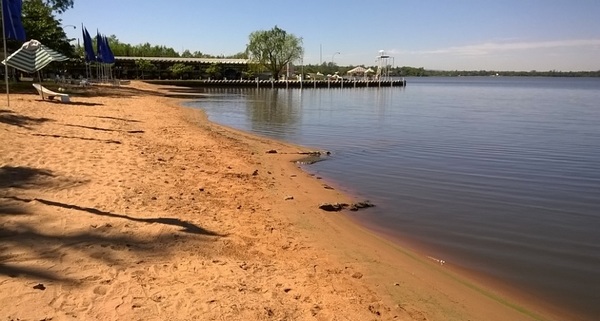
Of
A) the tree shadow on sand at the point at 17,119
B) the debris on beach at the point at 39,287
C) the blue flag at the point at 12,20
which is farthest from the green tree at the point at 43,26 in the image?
the debris on beach at the point at 39,287

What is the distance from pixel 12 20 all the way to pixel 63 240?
15.5 meters

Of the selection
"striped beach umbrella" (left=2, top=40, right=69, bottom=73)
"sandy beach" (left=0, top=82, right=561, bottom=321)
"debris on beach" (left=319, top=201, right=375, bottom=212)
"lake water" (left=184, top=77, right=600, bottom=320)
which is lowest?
"lake water" (left=184, top=77, right=600, bottom=320)

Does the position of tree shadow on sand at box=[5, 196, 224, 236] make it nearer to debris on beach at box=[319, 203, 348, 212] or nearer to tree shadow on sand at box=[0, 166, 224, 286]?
tree shadow on sand at box=[0, 166, 224, 286]

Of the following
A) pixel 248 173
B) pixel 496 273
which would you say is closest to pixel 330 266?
pixel 496 273

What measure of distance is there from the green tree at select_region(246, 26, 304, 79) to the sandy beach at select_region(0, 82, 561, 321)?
8435 cm

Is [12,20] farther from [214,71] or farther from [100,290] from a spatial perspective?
[214,71]

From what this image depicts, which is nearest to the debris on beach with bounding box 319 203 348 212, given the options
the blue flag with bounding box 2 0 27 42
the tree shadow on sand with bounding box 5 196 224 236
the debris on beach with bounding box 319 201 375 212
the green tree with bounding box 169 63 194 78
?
the debris on beach with bounding box 319 201 375 212

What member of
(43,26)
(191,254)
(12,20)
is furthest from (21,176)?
(43,26)

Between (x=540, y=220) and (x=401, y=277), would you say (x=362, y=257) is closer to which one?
(x=401, y=277)

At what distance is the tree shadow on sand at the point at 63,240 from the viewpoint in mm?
4387

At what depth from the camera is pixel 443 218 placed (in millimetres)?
8094

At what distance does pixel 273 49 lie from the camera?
9188cm

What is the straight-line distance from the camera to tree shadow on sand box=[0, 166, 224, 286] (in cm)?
439

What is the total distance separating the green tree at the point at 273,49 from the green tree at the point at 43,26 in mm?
50892
